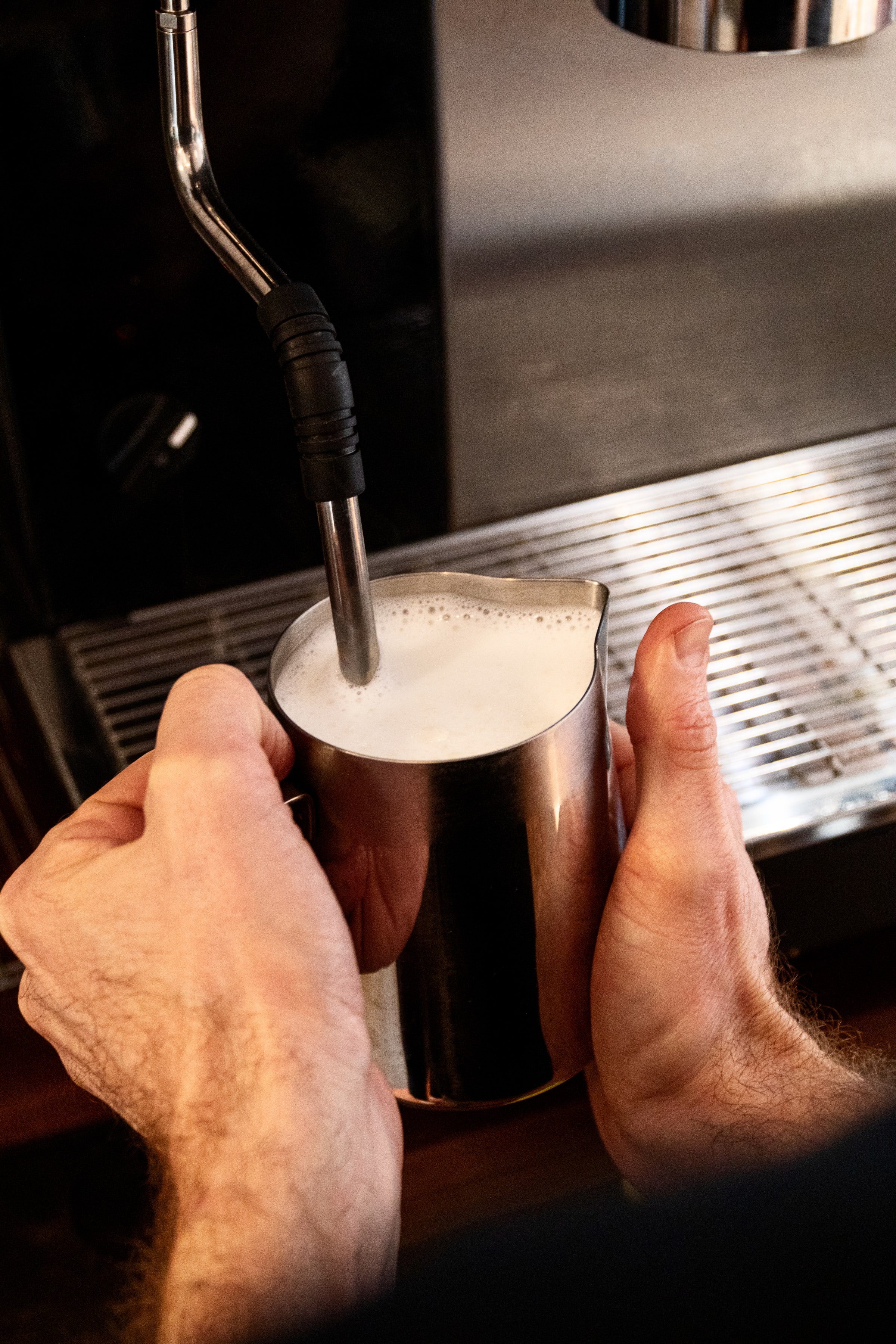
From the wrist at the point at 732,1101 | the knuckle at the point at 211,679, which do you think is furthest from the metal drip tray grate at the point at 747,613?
the knuckle at the point at 211,679

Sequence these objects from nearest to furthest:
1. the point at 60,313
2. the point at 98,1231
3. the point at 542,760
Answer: the point at 542,760 < the point at 98,1231 < the point at 60,313

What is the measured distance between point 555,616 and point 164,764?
0.16 meters

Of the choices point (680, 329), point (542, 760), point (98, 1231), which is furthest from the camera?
point (680, 329)

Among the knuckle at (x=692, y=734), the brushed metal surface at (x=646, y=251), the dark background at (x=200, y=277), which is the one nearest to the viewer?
the knuckle at (x=692, y=734)

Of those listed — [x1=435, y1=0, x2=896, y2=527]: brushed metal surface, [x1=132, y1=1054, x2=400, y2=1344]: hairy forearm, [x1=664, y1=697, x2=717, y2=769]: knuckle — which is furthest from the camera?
[x1=435, y1=0, x2=896, y2=527]: brushed metal surface

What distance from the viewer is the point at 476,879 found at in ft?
1.36

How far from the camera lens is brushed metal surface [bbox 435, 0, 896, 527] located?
2.41ft

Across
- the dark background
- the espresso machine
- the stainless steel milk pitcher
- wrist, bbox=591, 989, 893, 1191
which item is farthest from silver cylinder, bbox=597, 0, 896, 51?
wrist, bbox=591, 989, 893, 1191

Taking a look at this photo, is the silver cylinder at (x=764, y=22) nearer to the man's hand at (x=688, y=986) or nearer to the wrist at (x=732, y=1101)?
the man's hand at (x=688, y=986)

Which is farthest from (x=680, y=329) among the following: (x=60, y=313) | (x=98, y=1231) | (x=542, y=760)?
(x=98, y=1231)

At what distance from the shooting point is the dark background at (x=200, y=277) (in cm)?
62

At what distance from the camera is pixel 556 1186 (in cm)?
55

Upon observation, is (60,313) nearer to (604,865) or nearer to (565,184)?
(565,184)

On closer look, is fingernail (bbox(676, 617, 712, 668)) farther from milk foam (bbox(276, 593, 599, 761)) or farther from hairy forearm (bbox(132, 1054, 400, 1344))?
hairy forearm (bbox(132, 1054, 400, 1344))
